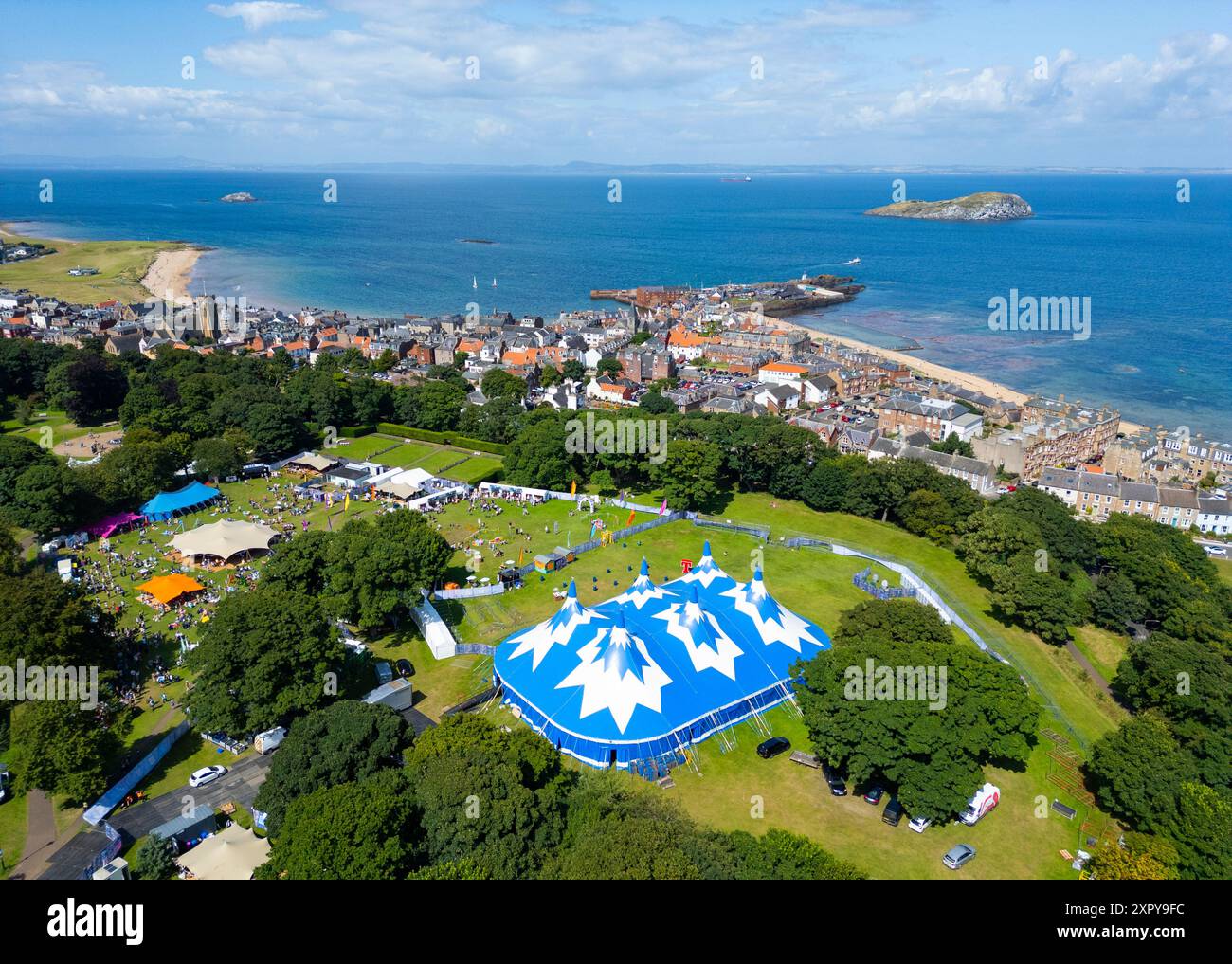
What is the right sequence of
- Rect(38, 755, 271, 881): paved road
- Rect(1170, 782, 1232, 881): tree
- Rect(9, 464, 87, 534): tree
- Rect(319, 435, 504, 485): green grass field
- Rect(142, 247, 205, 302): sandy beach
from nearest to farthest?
1. Rect(1170, 782, 1232, 881): tree
2. Rect(38, 755, 271, 881): paved road
3. Rect(9, 464, 87, 534): tree
4. Rect(319, 435, 504, 485): green grass field
5. Rect(142, 247, 205, 302): sandy beach

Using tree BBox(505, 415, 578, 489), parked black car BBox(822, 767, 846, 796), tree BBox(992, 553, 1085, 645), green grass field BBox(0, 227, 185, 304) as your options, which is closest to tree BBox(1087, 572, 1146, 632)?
tree BBox(992, 553, 1085, 645)

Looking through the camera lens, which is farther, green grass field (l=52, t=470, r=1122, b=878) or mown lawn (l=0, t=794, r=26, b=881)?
green grass field (l=52, t=470, r=1122, b=878)

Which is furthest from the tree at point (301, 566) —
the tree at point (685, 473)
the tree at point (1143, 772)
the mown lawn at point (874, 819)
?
the tree at point (1143, 772)

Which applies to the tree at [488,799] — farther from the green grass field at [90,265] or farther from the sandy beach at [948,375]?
the green grass field at [90,265]

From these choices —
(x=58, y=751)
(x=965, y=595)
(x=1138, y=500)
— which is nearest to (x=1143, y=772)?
(x=965, y=595)

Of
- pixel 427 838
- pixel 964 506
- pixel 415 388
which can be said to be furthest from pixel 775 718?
pixel 415 388

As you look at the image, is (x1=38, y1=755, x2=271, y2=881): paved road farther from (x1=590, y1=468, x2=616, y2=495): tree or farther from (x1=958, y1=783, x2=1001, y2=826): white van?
(x1=590, y1=468, x2=616, y2=495): tree

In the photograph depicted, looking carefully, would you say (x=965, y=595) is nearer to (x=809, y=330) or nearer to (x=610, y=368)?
(x=610, y=368)

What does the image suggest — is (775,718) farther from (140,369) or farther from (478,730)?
(140,369)
